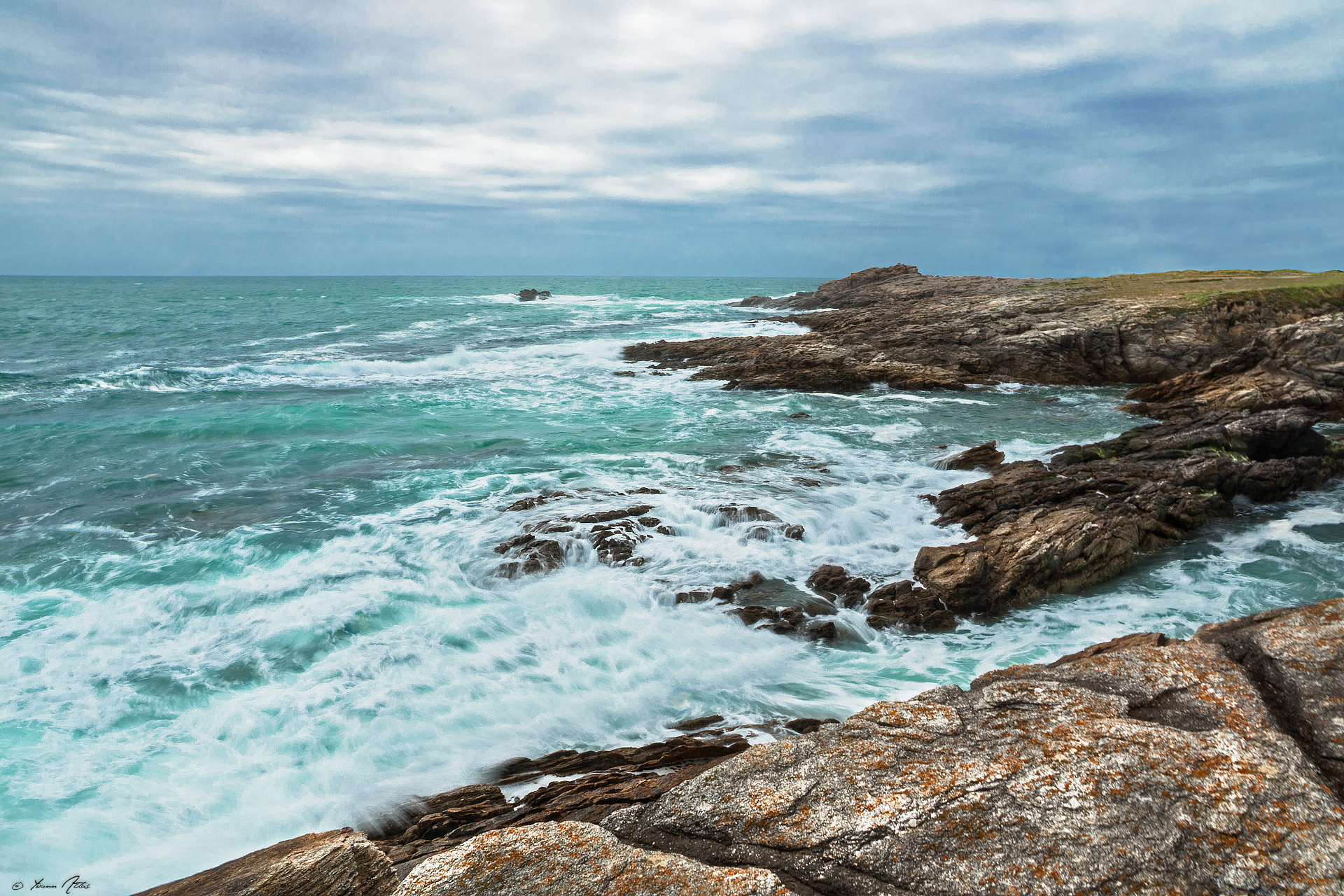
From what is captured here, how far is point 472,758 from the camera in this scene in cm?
848

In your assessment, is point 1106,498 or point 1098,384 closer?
point 1106,498

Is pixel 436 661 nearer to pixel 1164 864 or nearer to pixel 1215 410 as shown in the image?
pixel 1164 864

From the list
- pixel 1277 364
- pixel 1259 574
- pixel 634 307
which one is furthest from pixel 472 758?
pixel 634 307

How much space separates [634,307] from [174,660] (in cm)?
8146

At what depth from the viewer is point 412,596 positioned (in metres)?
12.6

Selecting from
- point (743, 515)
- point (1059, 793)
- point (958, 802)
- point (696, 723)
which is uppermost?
point (1059, 793)

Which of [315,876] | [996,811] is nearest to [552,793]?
[315,876]

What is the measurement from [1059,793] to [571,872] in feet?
9.20

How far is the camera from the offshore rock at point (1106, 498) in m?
12.5

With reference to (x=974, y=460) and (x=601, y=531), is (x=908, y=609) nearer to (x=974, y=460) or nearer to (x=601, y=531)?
(x=601, y=531)

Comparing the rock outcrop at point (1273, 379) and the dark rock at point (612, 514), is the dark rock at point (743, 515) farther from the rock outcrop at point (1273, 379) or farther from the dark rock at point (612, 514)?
the rock outcrop at point (1273, 379)

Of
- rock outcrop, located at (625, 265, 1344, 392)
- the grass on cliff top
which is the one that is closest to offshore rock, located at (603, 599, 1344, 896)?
rock outcrop, located at (625, 265, 1344, 392)

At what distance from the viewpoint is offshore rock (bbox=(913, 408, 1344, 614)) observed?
1250 cm

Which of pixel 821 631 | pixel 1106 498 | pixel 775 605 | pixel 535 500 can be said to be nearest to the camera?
pixel 821 631
